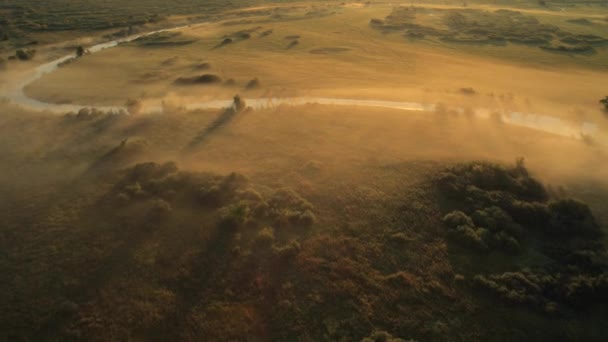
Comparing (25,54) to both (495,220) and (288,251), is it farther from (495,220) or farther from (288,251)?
(495,220)

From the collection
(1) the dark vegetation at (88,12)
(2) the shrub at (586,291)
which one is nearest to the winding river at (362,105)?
(2) the shrub at (586,291)

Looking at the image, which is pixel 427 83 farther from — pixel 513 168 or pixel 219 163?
pixel 219 163

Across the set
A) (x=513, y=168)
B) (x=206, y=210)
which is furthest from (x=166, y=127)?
(x=513, y=168)

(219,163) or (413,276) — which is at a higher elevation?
(219,163)

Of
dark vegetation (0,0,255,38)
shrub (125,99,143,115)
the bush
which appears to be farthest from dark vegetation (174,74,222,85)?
dark vegetation (0,0,255,38)

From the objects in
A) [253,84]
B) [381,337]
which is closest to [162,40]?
[253,84]

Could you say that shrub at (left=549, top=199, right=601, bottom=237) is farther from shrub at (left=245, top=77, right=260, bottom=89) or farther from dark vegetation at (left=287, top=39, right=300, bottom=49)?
dark vegetation at (left=287, top=39, right=300, bottom=49)

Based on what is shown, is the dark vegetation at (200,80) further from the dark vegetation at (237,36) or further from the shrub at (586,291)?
the shrub at (586,291)

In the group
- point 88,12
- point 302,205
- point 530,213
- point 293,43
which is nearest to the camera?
point 530,213
